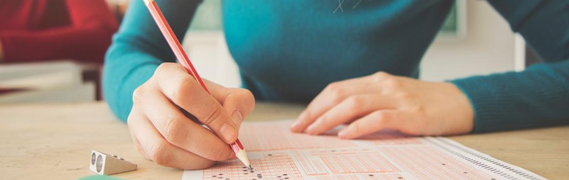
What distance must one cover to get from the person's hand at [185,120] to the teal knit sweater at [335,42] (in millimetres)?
217

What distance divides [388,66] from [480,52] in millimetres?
2060

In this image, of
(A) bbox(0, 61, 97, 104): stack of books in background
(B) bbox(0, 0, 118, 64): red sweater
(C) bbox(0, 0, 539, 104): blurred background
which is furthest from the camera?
(C) bbox(0, 0, 539, 104): blurred background

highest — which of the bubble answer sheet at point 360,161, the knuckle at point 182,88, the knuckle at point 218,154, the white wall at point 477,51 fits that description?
the white wall at point 477,51

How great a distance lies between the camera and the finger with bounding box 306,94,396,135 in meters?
0.55

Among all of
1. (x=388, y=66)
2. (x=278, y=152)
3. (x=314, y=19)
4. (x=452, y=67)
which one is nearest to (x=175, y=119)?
(x=278, y=152)

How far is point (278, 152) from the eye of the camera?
0.46 metres

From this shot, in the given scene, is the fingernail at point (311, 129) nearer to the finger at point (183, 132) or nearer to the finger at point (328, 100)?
the finger at point (328, 100)

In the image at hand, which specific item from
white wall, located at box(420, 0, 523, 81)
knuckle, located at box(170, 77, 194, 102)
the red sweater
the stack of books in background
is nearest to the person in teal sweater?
knuckle, located at box(170, 77, 194, 102)

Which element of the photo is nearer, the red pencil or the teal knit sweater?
the red pencil

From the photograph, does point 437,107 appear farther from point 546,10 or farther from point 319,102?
point 546,10

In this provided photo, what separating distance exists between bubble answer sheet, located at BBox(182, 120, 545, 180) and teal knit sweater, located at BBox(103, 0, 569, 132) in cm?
17

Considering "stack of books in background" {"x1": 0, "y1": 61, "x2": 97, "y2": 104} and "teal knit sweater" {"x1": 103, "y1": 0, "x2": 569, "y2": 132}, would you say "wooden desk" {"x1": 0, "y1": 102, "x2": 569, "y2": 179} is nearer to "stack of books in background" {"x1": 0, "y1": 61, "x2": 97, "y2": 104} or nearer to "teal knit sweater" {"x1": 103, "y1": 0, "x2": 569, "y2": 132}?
"teal knit sweater" {"x1": 103, "y1": 0, "x2": 569, "y2": 132}

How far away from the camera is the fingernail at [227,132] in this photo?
1.25 ft

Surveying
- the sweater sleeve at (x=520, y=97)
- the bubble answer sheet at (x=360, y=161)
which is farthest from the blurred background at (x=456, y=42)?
the bubble answer sheet at (x=360, y=161)
